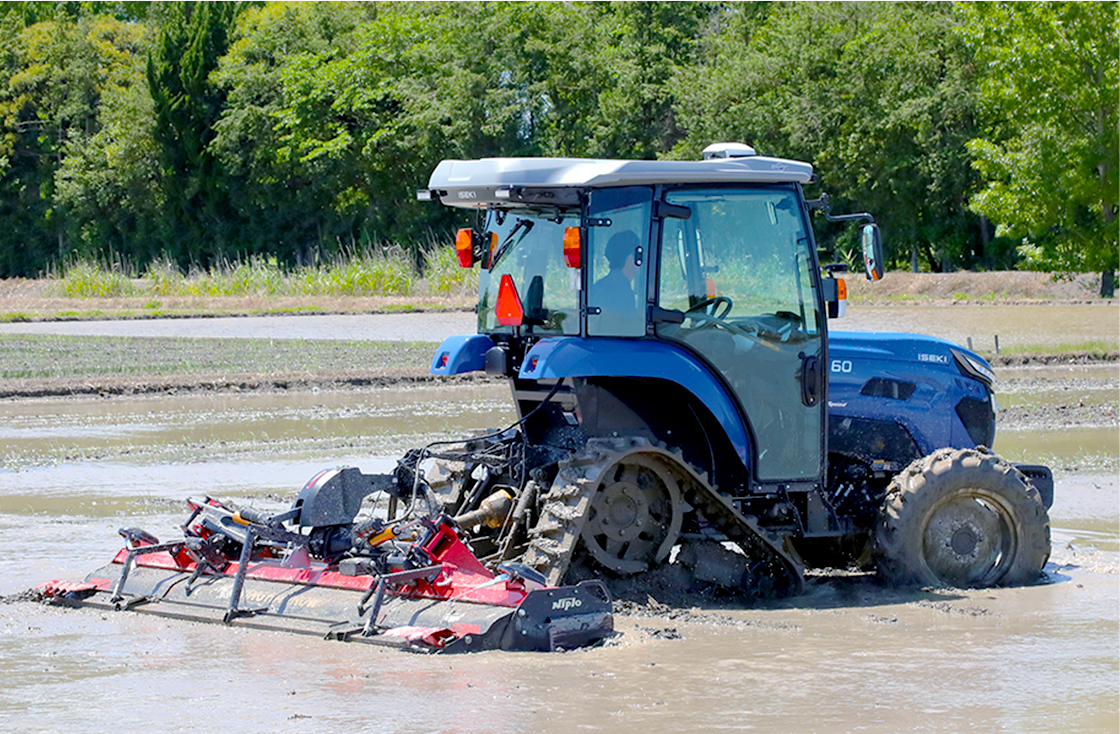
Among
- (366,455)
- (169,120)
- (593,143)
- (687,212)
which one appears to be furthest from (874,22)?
(687,212)

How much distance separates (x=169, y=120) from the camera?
69.9m

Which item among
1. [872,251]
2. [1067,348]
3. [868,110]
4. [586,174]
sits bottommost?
[1067,348]

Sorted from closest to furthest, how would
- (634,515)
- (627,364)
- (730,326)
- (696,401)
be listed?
(627,364) < (634,515) < (730,326) < (696,401)

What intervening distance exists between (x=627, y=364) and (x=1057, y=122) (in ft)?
115

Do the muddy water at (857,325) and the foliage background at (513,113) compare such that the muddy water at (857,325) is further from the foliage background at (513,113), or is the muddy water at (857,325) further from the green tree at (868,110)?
the green tree at (868,110)

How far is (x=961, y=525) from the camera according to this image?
8.34 m

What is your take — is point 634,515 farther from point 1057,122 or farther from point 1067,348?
point 1057,122

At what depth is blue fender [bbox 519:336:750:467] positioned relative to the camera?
718 cm

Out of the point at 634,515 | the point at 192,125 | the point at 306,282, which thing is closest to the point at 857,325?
the point at 306,282

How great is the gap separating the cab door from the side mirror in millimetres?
382

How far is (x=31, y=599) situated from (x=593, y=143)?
51216 millimetres

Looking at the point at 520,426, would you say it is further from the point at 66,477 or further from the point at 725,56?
the point at 725,56

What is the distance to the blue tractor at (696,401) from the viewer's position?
290 inches

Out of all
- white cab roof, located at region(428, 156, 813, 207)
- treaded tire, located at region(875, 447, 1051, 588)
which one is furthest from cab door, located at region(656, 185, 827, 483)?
treaded tire, located at region(875, 447, 1051, 588)
